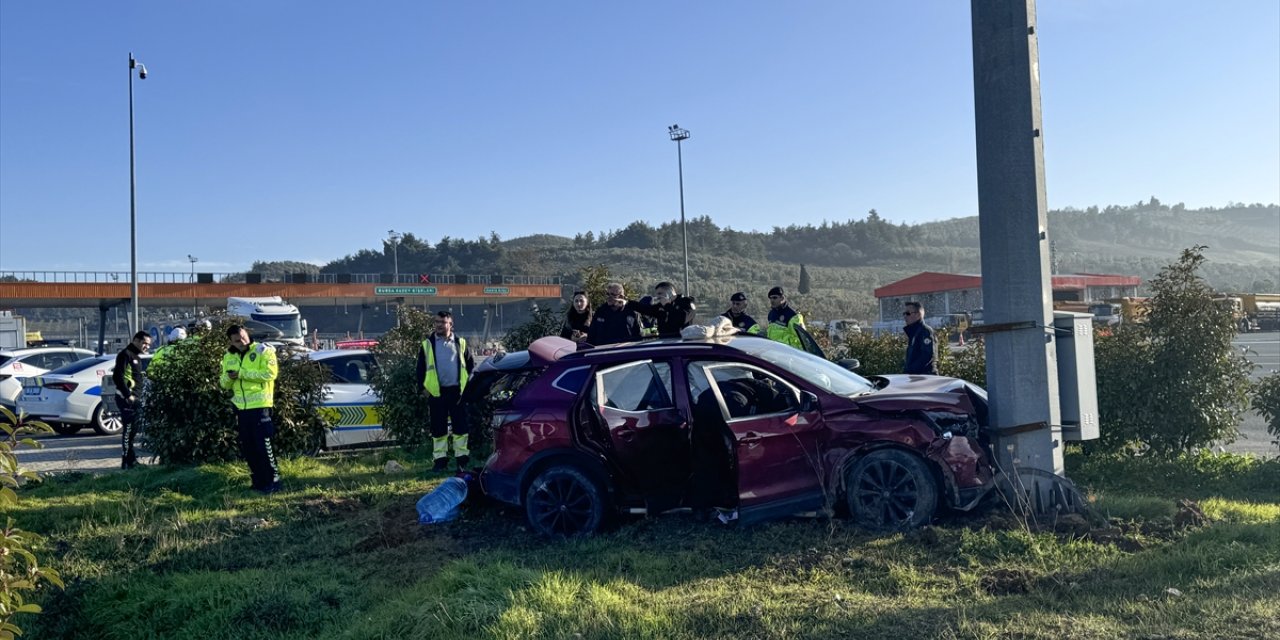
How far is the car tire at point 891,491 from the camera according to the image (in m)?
6.57

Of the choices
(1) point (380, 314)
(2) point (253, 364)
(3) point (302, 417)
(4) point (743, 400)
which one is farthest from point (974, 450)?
(1) point (380, 314)

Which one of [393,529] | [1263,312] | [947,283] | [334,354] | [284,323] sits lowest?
[393,529]

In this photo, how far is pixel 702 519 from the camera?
722 centimetres

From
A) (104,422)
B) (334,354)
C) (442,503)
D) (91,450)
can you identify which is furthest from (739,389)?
(104,422)

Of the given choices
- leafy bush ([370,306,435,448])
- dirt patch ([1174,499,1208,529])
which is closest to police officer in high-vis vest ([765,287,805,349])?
leafy bush ([370,306,435,448])

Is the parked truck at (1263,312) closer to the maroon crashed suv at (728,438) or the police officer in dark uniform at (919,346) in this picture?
the police officer in dark uniform at (919,346)

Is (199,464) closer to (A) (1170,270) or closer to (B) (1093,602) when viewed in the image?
(B) (1093,602)

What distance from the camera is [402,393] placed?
1162 centimetres

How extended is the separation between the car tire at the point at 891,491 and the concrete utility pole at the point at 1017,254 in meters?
0.83

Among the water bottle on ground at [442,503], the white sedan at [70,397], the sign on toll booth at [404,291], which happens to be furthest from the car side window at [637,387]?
the sign on toll booth at [404,291]

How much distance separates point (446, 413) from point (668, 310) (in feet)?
8.87

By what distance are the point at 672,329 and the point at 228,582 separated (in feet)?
17.2

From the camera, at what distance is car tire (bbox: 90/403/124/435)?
55.1 feet

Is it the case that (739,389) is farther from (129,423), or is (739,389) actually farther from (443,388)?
(129,423)
